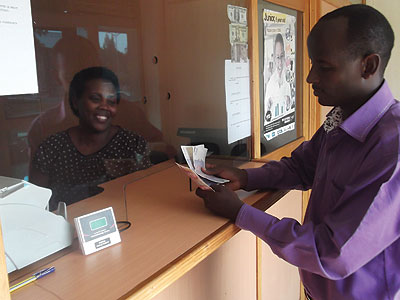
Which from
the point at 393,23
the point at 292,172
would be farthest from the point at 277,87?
the point at 393,23

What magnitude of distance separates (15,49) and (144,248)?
51 centimetres

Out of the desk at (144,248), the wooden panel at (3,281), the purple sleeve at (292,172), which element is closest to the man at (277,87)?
the purple sleeve at (292,172)

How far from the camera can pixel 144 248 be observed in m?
0.87

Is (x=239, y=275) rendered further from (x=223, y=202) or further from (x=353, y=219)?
(x=353, y=219)

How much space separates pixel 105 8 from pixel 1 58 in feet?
1.91

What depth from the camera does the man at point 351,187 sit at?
84 centimetres

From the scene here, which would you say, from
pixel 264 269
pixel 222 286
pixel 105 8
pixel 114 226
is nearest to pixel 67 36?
pixel 105 8

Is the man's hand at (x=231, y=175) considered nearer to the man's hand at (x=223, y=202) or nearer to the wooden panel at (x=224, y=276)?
the man's hand at (x=223, y=202)

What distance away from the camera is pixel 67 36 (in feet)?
3.77

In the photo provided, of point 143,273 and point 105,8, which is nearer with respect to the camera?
point 143,273

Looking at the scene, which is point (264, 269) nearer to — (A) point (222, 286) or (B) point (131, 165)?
(A) point (222, 286)

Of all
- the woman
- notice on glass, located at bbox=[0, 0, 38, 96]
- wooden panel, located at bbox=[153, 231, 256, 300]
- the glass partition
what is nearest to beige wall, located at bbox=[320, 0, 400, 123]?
the glass partition

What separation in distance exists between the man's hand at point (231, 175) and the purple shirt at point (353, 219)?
236 mm

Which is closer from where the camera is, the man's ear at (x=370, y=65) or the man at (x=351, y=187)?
the man at (x=351, y=187)
